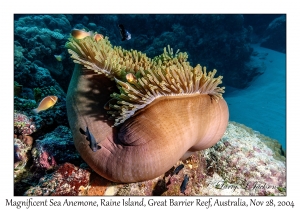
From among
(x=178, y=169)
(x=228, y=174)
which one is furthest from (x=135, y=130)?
(x=228, y=174)

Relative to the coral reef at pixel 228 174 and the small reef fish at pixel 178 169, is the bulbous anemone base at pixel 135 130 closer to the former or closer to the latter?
the small reef fish at pixel 178 169

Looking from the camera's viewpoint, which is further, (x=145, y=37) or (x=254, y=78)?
(x=254, y=78)

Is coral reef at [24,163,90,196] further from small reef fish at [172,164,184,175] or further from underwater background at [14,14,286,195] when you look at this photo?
underwater background at [14,14,286,195]

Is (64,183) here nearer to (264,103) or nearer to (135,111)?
(135,111)

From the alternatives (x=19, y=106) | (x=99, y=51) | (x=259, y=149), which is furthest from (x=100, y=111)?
(x=259, y=149)

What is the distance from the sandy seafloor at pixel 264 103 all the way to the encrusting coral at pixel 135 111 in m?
7.38

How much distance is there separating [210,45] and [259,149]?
973cm

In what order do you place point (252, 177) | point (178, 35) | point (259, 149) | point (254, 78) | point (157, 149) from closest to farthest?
point (157, 149) < point (252, 177) < point (259, 149) < point (178, 35) < point (254, 78)

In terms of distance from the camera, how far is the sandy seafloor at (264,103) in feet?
29.3

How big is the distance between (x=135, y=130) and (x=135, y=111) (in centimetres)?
19

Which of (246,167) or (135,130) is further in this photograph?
(246,167)

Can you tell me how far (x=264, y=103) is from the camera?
10320 millimetres

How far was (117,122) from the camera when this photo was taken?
2.27m

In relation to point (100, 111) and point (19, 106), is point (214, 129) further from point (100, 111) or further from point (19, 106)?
point (19, 106)
